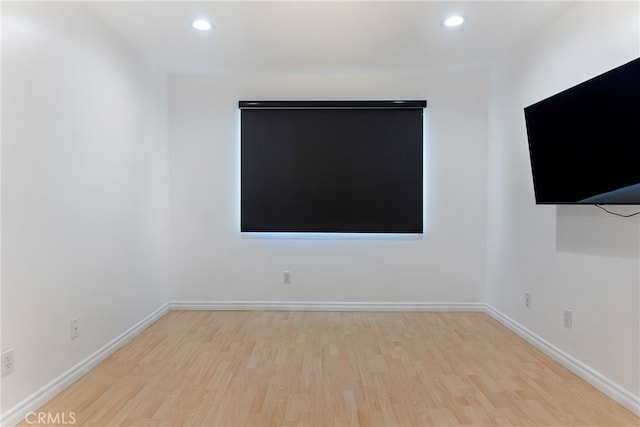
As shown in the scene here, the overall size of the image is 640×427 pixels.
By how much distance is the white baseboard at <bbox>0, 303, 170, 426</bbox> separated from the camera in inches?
71.2

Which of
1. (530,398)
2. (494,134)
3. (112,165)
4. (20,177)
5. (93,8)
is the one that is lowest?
(530,398)

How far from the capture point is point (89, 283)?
2.44 metres

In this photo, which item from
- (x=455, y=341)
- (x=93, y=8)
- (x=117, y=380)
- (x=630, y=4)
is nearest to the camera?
(x=630, y=4)

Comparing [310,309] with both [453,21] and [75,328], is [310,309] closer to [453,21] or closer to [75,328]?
[75,328]

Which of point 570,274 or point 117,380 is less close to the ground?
point 570,274

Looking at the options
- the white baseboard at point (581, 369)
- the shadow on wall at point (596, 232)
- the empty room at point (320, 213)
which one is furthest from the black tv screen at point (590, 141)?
the white baseboard at point (581, 369)

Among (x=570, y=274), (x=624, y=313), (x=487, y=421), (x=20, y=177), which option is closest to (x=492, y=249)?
(x=570, y=274)

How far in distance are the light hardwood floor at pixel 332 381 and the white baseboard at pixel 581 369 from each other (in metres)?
0.05

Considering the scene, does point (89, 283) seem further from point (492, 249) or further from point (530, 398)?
point (492, 249)

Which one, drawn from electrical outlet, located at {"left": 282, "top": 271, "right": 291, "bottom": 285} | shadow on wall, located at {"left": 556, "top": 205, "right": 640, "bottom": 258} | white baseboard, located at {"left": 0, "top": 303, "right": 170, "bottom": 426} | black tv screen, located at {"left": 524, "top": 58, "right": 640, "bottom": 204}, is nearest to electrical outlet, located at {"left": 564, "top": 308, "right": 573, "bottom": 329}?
shadow on wall, located at {"left": 556, "top": 205, "right": 640, "bottom": 258}

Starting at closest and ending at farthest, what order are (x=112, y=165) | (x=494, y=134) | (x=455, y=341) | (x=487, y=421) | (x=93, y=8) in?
(x=487, y=421)
(x=93, y=8)
(x=112, y=165)
(x=455, y=341)
(x=494, y=134)

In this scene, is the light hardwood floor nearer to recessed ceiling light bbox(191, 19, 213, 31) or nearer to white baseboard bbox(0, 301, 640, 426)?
white baseboard bbox(0, 301, 640, 426)

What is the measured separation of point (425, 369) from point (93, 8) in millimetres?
3438

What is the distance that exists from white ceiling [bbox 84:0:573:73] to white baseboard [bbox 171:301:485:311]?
2.48m
